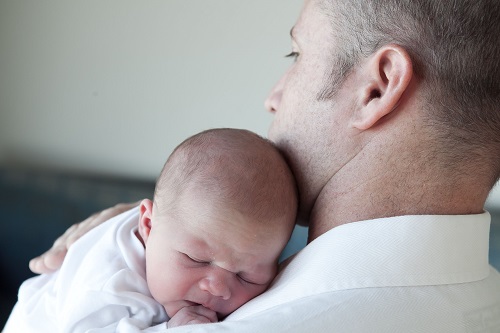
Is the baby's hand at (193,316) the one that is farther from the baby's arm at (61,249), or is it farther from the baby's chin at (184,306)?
the baby's arm at (61,249)

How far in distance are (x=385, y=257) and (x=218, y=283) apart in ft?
0.87

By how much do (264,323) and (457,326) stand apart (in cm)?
27

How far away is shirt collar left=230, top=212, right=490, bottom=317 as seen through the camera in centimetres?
92

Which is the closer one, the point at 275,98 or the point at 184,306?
the point at 184,306

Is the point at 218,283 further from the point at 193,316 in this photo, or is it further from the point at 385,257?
the point at 385,257

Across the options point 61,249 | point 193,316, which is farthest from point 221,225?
point 61,249

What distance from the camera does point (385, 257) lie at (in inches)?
36.5

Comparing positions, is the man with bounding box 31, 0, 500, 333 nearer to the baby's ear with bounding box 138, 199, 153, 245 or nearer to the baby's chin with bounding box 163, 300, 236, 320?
the baby's chin with bounding box 163, 300, 236, 320

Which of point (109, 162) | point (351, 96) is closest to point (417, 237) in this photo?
point (351, 96)

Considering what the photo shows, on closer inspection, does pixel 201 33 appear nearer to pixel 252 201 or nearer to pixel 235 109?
pixel 235 109

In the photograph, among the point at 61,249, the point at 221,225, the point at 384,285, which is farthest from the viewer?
the point at 61,249

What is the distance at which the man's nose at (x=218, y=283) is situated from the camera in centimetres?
104

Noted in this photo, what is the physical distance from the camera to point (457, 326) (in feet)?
3.02

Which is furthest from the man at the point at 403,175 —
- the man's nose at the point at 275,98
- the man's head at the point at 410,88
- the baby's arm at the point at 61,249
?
the baby's arm at the point at 61,249
